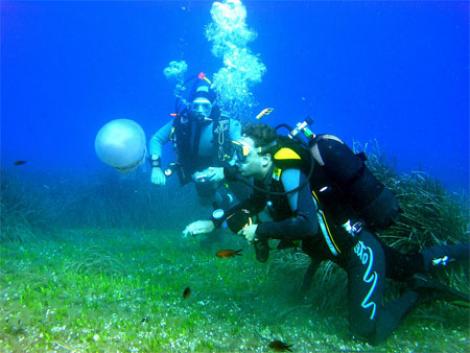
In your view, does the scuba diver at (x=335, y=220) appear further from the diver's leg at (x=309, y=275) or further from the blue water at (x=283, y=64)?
the blue water at (x=283, y=64)

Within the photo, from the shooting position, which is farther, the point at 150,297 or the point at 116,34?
the point at 116,34

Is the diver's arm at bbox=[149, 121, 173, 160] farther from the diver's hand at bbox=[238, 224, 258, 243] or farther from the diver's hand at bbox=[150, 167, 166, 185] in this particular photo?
the diver's hand at bbox=[238, 224, 258, 243]

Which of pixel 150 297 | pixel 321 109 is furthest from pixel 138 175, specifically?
pixel 321 109

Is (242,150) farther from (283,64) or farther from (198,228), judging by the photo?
(283,64)

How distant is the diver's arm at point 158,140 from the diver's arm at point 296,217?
176 inches

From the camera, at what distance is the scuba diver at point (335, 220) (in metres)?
4.12

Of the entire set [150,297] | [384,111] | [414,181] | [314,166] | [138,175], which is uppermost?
[384,111]

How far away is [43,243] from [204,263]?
15.8 ft

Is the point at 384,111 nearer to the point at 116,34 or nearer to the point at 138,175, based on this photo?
the point at 116,34

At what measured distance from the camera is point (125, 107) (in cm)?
14725

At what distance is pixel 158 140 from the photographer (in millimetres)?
8406

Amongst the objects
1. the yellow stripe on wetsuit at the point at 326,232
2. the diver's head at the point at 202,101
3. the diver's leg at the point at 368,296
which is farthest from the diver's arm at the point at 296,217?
the diver's head at the point at 202,101

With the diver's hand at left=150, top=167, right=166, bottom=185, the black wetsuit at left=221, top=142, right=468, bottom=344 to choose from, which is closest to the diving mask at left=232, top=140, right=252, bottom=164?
the black wetsuit at left=221, top=142, right=468, bottom=344

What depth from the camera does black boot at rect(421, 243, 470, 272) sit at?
16.0ft
